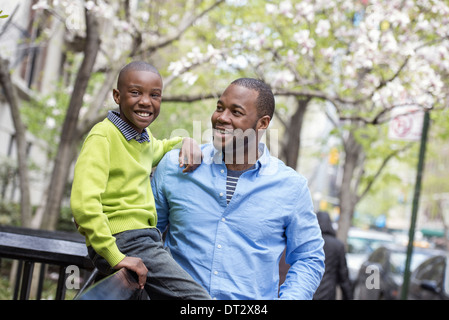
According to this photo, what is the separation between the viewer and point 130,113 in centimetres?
247

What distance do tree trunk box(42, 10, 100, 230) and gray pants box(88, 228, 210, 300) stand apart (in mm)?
5446

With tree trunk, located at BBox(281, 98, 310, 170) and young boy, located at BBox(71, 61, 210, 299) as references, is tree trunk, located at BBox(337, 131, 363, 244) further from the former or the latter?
young boy, located at BBox(71, 61, 210, 299)

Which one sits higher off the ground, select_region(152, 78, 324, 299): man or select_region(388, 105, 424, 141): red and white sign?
select_region(388, 105, 424, 141): red and white sign

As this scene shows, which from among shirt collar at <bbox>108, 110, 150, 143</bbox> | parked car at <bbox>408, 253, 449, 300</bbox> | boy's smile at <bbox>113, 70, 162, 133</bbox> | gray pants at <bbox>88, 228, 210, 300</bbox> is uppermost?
boy's smile at <bbox>113, 70, 162, 133</bbox>

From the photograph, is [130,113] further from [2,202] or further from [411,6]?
[2,202]

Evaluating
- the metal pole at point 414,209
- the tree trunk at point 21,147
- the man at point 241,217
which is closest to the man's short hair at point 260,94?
the man at point 241,217

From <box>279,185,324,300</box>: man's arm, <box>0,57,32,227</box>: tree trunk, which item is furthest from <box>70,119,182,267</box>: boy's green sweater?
<box>0,57,32,227</box>: tree trunk

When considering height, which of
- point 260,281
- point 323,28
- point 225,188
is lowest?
point 260,281

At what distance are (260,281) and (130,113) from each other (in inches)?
36.9

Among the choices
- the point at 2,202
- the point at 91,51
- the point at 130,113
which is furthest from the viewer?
the point at 2,202

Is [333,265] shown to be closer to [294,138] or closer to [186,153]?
[186,153]

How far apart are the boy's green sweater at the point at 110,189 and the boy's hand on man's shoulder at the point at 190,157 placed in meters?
0.15

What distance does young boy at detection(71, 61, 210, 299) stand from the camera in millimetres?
2143
